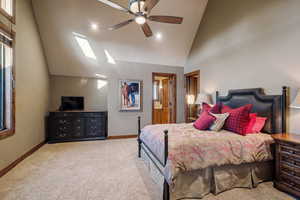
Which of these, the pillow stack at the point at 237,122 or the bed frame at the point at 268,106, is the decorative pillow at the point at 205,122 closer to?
the pillow stack at the point at 237,122

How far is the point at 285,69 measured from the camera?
2.39m

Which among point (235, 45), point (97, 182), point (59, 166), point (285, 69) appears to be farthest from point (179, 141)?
point (235, 45)

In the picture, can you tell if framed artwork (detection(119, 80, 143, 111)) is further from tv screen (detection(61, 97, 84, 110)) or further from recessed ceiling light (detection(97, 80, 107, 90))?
tv screen (detection(61, 97, 84, 110))

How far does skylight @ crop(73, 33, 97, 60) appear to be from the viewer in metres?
3.89

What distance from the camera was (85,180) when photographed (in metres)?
2.28

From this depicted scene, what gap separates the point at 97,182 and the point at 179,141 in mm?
1427

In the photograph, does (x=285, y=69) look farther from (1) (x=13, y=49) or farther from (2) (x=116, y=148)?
(1) (x=13, y=49)

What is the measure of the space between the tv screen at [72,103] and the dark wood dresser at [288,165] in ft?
16.8

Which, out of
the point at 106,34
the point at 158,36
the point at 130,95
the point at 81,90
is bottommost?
the point at 130,95

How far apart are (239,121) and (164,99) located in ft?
14.0

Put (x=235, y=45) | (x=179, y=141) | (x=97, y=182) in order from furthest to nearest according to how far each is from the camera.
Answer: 1. (x=235, y=45)
2. (x=97, y=182)
3. (x=179, y=141)

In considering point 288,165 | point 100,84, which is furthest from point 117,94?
point 288,165

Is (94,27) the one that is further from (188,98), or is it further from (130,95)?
(188,98)

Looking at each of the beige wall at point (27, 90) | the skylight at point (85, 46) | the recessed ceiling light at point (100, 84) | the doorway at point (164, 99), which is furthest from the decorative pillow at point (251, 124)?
the recessed ceiling light at point (100, 84)
